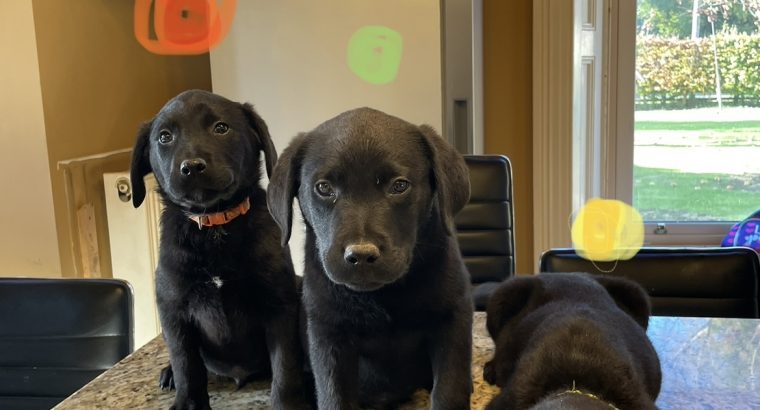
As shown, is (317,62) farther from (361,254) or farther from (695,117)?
(361,254)

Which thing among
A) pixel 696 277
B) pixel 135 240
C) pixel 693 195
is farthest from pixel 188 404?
pixel 693 195

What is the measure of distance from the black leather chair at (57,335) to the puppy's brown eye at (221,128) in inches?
23.3

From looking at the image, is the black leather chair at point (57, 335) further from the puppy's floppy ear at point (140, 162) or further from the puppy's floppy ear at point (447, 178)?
the puppy's floppy ear at point (447, 178)

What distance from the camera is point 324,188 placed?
773mm

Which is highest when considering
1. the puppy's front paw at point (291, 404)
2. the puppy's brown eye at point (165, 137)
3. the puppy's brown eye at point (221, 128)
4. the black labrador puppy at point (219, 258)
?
the puppy's brown eye at point (221, 128)

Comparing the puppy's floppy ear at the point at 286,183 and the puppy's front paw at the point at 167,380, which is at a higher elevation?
the puppy's floppy ear at the point at 286,183

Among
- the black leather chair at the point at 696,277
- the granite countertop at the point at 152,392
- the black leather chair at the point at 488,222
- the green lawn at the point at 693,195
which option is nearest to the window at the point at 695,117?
the green lawn at the point at 693,195

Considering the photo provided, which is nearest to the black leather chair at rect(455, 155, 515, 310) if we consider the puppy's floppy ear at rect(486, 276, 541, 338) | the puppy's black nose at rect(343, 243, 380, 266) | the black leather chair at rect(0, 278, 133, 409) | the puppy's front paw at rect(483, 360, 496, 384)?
the puppy's floppy ear at rect(486, 276, 541, 338)

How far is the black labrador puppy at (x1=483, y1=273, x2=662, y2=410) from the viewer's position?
819 mm

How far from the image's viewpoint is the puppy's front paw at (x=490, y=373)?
1.08 metres

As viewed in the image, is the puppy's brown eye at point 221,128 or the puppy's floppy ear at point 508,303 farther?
the puppy's floppy ear at point 508,303

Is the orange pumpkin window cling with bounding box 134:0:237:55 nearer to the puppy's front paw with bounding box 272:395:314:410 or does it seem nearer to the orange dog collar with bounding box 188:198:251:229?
the orange dog collar with bounding box 188:198:251:229

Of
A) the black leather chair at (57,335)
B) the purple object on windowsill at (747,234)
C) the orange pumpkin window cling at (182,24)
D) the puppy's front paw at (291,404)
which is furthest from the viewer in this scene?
the purple object on windowsill at (747,234)

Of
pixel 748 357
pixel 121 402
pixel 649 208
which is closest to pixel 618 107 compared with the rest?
pixel 649 208
